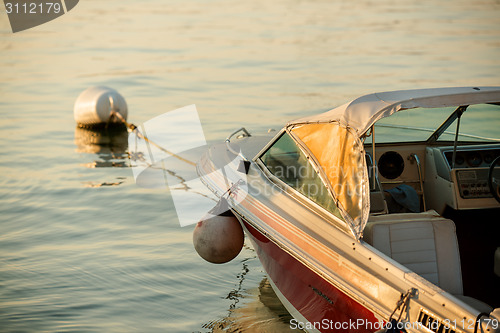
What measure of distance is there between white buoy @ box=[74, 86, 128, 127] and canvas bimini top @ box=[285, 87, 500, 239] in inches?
300

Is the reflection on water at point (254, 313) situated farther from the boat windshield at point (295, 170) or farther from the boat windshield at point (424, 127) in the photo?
the boat windshield at point (424, 127)

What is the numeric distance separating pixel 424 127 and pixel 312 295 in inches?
85.9

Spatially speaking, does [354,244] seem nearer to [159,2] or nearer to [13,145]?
[13,145]

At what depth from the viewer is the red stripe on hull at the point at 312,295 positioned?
4.34 meters

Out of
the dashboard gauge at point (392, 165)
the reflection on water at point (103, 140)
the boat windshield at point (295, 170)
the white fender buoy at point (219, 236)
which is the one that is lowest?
the reflection on water at point (103, 140)

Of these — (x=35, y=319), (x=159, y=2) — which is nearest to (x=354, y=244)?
(x=35, y=319)

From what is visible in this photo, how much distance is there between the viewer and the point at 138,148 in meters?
10.9

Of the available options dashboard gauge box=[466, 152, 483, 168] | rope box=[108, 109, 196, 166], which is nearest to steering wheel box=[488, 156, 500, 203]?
dashboard gauge box=[466, 152, 483, 168]

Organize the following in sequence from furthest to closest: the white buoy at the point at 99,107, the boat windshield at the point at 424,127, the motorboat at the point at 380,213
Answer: the white buoy at the point at 99,107 → the boat windshield at the point at 424,127 → the motorboat at the point at 380,213

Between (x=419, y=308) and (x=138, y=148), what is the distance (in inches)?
302

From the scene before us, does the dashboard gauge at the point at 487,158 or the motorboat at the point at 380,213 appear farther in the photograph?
the dashboard gauge at the point at 487,158

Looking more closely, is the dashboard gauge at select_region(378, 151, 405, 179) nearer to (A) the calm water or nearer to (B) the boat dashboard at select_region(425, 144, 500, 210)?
(B) the boat dashboard at select_region(425, 144, 500, 210)

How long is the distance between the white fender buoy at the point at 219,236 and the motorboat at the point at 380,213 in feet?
0.09

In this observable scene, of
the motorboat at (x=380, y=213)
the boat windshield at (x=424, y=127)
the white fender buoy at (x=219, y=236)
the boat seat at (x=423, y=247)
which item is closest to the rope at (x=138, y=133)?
the white fender buoy at (x=219, y=236)
